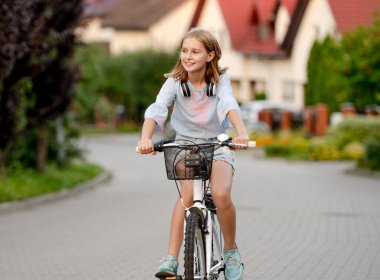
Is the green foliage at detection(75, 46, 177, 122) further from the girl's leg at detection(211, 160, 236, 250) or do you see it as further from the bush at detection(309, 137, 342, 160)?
the girl's leg at detection(211, 160, 236, 250)

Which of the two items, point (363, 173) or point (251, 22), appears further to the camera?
point (251, 22)

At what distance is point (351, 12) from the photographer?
4853cm

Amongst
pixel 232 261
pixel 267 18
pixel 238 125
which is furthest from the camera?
pixel 267 18

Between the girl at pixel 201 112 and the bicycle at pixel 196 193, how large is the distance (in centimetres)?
12

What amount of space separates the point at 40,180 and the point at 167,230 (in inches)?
262

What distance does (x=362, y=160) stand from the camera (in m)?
25.8

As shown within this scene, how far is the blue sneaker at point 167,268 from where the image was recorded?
6766mm

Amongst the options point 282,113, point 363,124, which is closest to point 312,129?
point 282,113

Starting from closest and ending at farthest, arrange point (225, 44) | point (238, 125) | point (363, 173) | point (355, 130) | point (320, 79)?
point (238, 125)
point (363, 173)
point (355, 130)
point (320, 79)
point (225, 44)

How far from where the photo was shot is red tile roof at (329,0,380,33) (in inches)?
1884

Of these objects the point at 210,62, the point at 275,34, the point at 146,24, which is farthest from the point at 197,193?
the point at 146,24

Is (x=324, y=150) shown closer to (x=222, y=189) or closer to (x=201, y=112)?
(x=201, y=112)

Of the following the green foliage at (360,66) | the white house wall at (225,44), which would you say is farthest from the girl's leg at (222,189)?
the white house wall at (225,44)

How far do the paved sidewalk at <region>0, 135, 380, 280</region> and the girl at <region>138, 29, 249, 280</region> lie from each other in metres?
1.92
